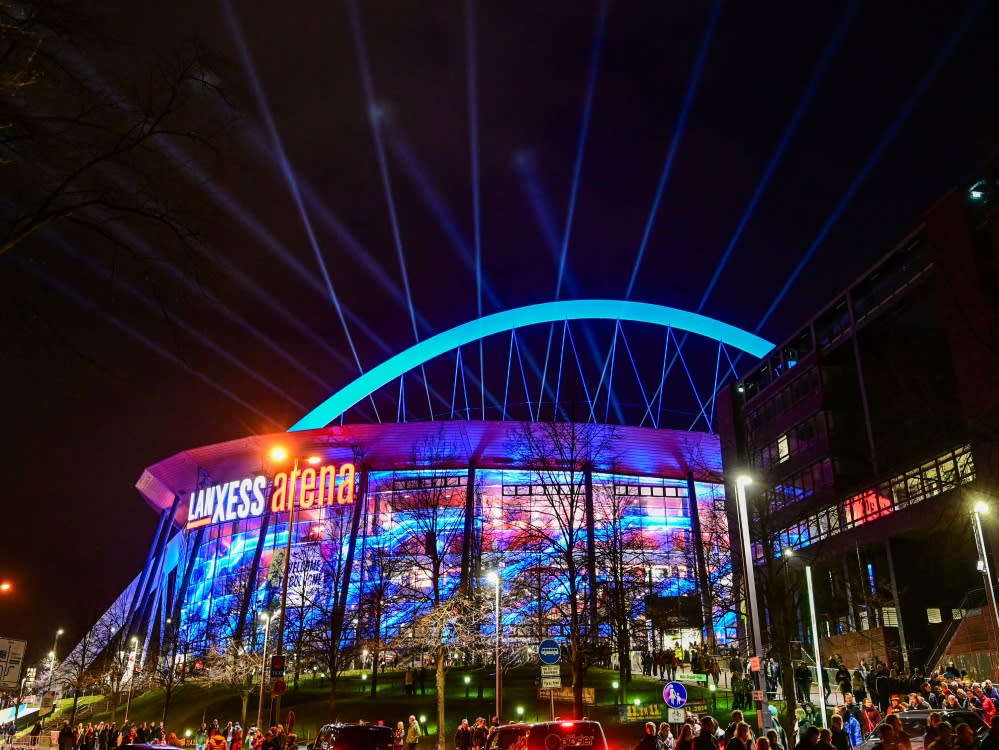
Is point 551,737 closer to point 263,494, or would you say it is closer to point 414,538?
point 414,538

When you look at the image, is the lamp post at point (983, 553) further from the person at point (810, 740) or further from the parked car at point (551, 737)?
the parked car at point (551, 737)

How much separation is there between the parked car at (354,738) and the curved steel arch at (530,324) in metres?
50.3

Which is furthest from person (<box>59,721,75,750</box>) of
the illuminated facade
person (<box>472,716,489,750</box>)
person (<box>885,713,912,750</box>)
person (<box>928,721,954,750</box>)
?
the illuminated facade

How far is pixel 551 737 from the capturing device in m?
14.8

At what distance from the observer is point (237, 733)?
28188 millimetres

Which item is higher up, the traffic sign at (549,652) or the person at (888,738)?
the traffic sign at (549,652)

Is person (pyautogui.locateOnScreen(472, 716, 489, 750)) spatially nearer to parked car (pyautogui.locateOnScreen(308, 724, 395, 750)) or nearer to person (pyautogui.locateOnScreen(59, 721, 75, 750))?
parked car (pyautogui.locateOnScreen(308, 724, 395, 750))

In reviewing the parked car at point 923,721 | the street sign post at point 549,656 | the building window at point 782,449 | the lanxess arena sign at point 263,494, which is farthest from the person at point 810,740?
the lanxess arena sign at point 263,494

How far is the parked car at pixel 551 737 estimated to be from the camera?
48.3ft

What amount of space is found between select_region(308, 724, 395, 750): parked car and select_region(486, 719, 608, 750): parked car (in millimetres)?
5021

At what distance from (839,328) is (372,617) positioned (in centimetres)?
3923

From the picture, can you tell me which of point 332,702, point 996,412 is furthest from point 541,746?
Answer: point 332,702

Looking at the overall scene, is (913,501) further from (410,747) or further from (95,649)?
(95,649)

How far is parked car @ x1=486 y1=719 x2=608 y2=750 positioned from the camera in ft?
48.3
